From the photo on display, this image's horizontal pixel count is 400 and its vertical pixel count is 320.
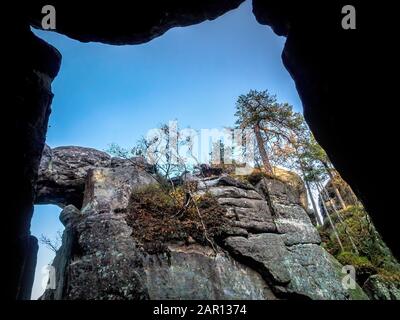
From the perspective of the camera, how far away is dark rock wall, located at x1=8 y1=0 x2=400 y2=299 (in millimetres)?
3182

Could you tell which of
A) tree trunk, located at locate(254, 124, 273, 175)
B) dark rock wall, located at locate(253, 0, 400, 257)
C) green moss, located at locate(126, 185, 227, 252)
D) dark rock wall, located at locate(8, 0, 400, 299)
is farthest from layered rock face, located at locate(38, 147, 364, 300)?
dark rock wall, located at locate(253, 0, 400, 257)

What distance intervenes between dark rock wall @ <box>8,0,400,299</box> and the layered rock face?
25.7ft

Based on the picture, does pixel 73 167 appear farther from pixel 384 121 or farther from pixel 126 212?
pixel 384 121

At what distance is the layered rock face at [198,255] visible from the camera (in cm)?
1105

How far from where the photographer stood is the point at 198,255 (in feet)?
40.5

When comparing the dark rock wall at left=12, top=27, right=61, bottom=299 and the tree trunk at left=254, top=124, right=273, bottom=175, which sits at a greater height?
the tree trunk at left=254, top=124, right=273, bottom=175

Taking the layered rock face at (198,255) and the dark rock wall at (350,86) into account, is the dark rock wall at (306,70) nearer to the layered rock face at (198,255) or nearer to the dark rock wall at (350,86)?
the dark rock wall at (350,86)

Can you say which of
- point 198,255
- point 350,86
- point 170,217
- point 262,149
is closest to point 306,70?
point 350,86

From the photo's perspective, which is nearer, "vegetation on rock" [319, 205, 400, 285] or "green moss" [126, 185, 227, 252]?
"green moss" [126, 185, 227, 252]

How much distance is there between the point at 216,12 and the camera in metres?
5.90

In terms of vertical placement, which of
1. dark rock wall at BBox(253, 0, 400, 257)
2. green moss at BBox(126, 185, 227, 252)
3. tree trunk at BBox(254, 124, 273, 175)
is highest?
tree trunk at BBox(254, 124, 273, 175)

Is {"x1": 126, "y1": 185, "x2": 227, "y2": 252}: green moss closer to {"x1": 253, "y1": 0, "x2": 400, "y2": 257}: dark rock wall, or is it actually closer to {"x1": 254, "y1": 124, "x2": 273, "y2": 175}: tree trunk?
{"x1": 254, "y1": 124, "x2": 273, "y2": 175}: tree trunk

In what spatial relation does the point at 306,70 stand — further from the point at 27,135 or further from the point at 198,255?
the point at 198,255
